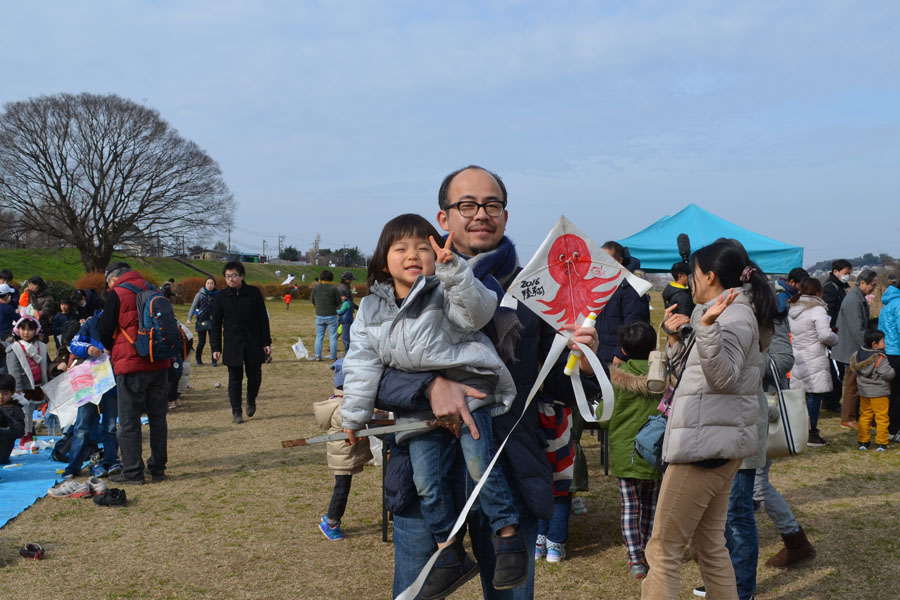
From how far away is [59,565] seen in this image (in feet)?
15.5

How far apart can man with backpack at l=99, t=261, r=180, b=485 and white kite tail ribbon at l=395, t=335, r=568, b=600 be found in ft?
16.2

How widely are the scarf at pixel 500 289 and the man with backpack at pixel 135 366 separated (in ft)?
16.3

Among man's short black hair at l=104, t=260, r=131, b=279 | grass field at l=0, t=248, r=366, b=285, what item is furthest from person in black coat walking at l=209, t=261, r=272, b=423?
grass field at l=0, t=248, r=366, b=285

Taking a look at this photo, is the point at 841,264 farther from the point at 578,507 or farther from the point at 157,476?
the point at 157,476

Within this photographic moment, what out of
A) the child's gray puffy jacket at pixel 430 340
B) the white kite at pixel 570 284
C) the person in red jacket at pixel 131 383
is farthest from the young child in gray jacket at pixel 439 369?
the person in red jacket at pixel 131 383

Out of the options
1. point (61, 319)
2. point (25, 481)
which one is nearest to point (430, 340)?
point (25, 481)

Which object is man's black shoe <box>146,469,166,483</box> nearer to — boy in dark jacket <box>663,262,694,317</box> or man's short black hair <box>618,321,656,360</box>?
man's short black hair <box>618,321,656,360</box>

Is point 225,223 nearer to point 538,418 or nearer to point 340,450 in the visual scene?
point 340,450

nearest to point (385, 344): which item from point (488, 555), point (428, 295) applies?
point (428, 295)

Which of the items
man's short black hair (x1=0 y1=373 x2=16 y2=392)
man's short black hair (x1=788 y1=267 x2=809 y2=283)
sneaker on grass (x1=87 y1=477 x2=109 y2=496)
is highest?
man's short black hair (x1=788 y1=267 x2=809 y2=283)

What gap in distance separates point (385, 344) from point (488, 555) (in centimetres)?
73

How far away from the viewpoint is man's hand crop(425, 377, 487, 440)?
197 centimetres

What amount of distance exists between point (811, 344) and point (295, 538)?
6.42 metres

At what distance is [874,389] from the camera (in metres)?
7.88
